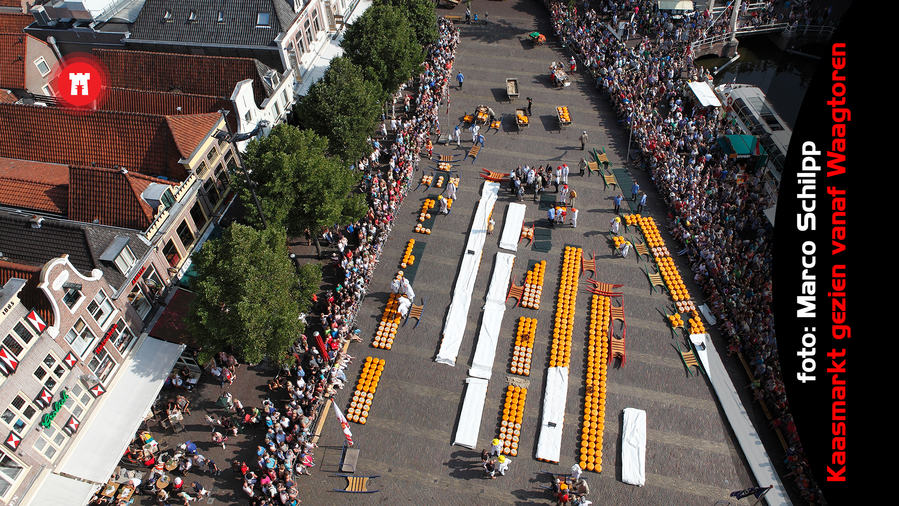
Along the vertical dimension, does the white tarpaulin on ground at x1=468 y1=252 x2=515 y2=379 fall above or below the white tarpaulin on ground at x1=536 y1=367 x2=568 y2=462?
above

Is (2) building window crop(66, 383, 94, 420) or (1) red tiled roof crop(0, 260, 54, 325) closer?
(1) red tiled roof crop(0, 260, 54, 325)

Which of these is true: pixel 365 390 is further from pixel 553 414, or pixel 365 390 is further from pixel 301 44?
pixel 301 44

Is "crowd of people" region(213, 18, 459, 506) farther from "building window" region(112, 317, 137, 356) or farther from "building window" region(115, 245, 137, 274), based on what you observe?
"building window" region(115, 245, 137, 274)

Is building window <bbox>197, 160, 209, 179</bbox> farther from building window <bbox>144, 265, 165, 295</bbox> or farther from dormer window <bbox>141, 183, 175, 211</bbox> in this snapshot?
building window <bbox>144, 265, 165, 295</bbox>

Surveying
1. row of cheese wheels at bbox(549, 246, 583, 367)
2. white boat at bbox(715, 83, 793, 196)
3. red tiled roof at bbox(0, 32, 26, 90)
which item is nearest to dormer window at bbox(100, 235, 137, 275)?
red tiled roof at bbox(0, 32, 26, 90)

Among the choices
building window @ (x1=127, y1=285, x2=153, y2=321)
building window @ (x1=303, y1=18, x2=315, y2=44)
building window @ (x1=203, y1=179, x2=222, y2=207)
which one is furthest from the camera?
building window @ (x1=303, y1=18, x2=315, y2=44)

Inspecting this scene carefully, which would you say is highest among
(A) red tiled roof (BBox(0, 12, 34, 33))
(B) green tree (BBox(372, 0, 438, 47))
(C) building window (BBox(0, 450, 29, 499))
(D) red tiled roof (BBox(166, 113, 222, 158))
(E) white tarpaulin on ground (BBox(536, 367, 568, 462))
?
(B) green tree (BBox(372, 0, 438, 47))

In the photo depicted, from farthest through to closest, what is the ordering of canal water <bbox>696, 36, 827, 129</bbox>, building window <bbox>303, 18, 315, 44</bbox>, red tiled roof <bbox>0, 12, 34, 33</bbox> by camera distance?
canal water <bbox>696, 36, 827, 129</bbox> → red tiled roof <bbox>0, 12, 34, 33</bbox> → building window <bbox>303, 18, 315, 44</bbox>
